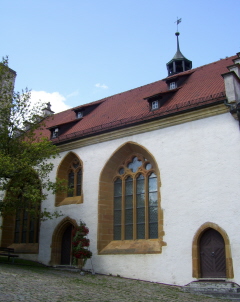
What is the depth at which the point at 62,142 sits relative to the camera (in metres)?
19.0

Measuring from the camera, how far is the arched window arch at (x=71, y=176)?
59.8 ft

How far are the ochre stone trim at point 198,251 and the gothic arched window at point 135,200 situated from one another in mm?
2242

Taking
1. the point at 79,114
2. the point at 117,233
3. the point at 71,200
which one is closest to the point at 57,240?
the point at 71,200

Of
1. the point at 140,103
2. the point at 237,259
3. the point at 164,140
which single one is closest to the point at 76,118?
the point at 140,103

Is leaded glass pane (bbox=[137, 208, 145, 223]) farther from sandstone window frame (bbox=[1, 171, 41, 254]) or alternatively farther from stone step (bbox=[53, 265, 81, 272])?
sandstone window frame (bbox=[1, 171, 41, 254])

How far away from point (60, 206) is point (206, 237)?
7553mm

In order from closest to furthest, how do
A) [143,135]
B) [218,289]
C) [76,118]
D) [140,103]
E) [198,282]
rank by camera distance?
[218,289]
[198,282]
[143,135]
[140,103]
[76,118]

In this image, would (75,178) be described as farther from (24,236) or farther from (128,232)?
(24,236)

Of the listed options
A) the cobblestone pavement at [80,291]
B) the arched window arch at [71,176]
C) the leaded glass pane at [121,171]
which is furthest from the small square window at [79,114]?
the cobblestone pavement at [80,291]

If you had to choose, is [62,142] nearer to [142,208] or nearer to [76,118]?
[76,118]

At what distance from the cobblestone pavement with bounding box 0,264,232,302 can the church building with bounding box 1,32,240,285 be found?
1.77 meters

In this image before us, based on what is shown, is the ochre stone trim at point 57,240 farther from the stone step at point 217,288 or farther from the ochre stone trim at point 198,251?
the stone step at point 217,288

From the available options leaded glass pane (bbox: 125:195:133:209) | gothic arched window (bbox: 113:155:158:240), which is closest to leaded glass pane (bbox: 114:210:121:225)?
gothic arched window (bbox: 113:155:158:240)

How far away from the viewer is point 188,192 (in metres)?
13.9
